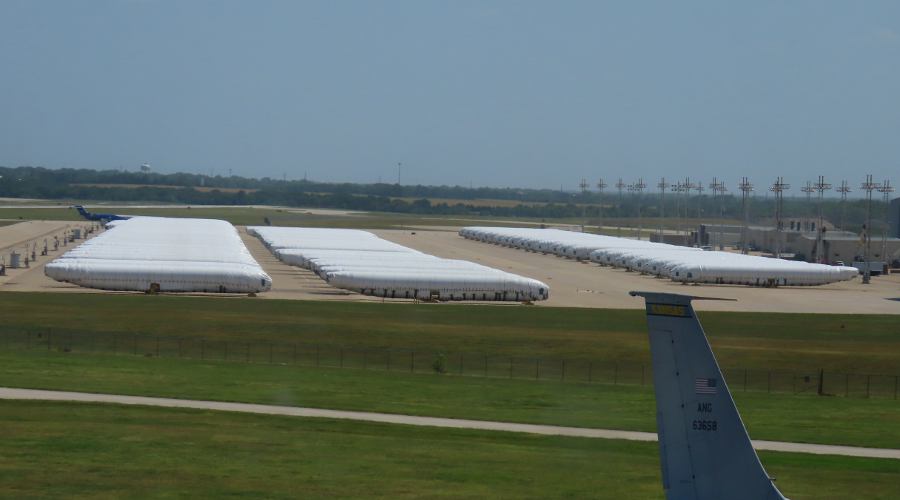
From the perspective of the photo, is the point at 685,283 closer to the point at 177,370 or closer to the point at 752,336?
the point at 752,336

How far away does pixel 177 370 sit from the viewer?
5509cm

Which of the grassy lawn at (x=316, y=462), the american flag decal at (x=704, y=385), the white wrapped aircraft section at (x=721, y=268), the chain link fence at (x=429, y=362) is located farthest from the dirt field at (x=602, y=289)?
the american flag decal at (x=704, y=385)

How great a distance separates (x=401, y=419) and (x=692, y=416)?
27.6m

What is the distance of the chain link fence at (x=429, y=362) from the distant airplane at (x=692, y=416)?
38773 millimetres

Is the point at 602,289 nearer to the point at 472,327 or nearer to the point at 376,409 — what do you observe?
the point at 472,327

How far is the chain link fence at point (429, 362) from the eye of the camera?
58.7m

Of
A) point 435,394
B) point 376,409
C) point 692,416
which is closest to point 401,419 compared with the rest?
point 376,409

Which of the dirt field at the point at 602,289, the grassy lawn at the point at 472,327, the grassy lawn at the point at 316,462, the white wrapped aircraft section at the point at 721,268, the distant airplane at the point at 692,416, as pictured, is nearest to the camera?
the distant airplane at the point at 692,416

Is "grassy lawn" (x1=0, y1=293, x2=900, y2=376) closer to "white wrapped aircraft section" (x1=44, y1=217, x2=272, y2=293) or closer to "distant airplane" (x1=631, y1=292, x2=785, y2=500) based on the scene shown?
"white wrapped aircraft section" (x1=44, y1=217, x2=272, y2=293)

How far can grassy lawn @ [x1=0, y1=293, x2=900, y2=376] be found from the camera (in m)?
68.8

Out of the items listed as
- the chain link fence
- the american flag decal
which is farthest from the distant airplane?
the chain link fence

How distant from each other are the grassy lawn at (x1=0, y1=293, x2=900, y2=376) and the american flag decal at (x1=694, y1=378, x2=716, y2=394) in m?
46.7

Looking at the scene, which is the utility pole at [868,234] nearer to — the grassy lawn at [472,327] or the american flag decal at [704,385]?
the grassy lawn at [472,327]

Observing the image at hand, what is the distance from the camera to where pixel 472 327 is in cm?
7950
